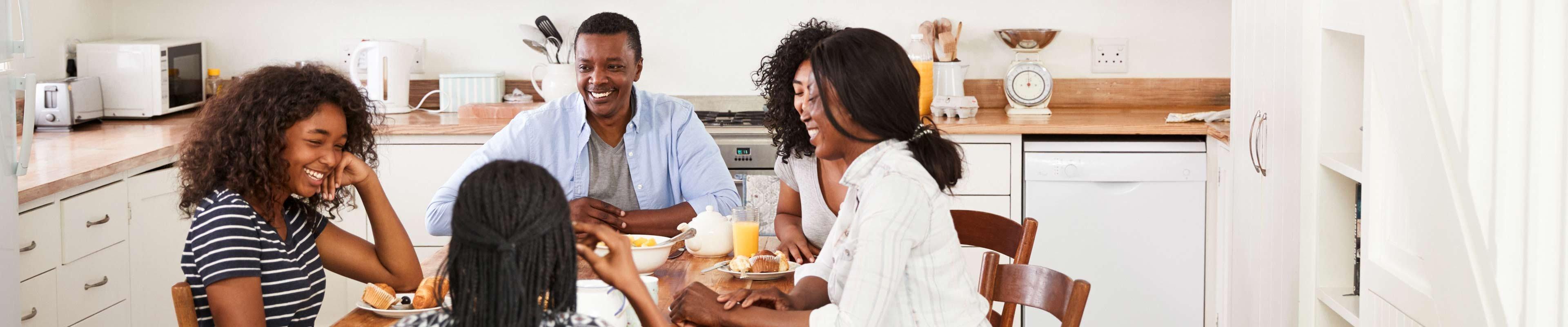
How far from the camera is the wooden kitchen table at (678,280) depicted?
4.73ft

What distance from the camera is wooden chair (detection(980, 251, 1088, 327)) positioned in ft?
4.75

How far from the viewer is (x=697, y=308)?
134 cm

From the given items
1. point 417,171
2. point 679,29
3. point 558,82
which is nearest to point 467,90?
point 558,82

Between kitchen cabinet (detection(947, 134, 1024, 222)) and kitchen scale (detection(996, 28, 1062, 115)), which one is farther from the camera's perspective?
kitchen scale (detection(996, 28, 1062, 115))

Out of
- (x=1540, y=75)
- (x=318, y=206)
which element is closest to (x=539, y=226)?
(x=318, y=206)

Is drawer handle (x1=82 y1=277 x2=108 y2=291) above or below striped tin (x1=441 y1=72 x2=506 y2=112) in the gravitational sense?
below

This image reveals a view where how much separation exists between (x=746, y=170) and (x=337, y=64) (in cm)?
143

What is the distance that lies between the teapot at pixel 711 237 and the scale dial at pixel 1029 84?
1714mm

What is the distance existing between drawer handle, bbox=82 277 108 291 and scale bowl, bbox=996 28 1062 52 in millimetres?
2359

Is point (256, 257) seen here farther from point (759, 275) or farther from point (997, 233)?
point (997, 233)

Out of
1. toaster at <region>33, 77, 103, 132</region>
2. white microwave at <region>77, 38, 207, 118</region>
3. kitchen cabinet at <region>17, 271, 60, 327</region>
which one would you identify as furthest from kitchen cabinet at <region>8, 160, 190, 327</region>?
white microwave at <region>77, 38, 207, 118</region>

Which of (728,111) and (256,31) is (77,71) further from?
(728,111)

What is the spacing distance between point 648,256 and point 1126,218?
5.77 ft

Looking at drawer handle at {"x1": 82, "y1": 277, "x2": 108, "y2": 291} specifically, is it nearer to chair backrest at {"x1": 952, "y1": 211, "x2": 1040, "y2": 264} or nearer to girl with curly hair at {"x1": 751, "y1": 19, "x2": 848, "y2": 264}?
girl with curly hair at {"x1": 751, "y1": 19, "x2": 848, "y2": 264}
